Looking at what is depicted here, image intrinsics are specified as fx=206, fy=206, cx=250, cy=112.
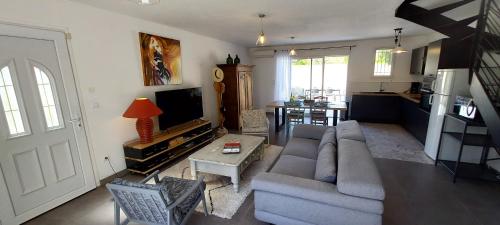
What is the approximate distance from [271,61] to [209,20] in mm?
3898

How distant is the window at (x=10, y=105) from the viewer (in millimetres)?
1992

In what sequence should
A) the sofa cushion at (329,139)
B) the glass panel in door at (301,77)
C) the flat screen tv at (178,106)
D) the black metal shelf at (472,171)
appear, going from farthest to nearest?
the glass panel in door at (301,77), the flat screen tv at (178,106), the black metal shelf at (472,171), the sofa cushion at (329,139)

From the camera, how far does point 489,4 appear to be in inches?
95.1

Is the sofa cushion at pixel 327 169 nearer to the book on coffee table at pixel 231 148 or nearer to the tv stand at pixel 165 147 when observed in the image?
the book on coffee table at pixel 231 148

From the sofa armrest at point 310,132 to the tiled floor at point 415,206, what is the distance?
103cm

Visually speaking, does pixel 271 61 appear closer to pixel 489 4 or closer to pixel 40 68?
pixel 489 4

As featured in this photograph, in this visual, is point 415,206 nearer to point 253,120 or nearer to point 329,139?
point 329,139

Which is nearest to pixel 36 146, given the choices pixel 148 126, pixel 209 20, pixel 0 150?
pixel 0 150

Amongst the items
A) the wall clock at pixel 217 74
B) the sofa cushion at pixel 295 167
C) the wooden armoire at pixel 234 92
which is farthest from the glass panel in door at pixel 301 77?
the sofa cushion at pixel 295 167

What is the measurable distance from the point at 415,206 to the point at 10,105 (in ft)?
14.3

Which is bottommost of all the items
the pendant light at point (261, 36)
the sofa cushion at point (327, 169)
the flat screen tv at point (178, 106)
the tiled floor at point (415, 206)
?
the tiled floor at point (415, 206)

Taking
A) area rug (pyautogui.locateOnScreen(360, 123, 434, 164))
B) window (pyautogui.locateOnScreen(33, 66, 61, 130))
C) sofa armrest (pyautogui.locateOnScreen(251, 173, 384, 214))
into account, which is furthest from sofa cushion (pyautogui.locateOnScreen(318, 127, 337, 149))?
window (pyautogui.locateOnScreen(33, 66, 61, 130))

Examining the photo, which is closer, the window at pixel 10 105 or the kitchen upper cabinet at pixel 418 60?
the window at pixel 10 105

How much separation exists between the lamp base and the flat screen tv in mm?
353
